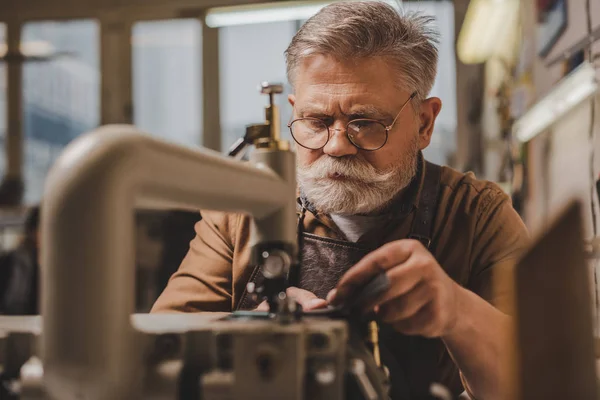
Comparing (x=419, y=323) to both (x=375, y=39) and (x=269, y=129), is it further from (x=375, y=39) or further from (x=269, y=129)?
(x=375, y=39)

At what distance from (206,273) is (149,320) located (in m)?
0.78

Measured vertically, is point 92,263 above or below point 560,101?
below

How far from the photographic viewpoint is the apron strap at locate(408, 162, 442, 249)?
53.7 inches

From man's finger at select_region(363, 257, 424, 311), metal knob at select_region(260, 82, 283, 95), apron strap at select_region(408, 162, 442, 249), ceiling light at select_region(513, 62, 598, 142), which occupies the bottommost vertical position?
man's finger at select_region(363, 257, 424, 311)

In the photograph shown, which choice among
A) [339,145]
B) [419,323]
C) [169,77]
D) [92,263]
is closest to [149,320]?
[92,263]

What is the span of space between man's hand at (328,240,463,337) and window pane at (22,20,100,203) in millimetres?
4819

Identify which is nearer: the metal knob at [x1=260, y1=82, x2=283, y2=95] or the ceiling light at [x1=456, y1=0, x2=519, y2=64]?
the metal knob at [x1=260, y1=82, x2=283, y2=95]

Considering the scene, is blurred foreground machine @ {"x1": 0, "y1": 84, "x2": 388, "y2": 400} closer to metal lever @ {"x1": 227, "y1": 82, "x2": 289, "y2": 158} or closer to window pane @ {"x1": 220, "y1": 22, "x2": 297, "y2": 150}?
metal lever @ {"x1": 227, "y1": 82, "x2": 289, "y2": 158}

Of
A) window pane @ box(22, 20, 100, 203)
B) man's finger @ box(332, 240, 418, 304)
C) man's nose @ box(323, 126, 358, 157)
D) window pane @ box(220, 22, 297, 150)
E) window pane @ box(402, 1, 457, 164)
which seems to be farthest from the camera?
window pane @ box(22, 20, 100, 203)

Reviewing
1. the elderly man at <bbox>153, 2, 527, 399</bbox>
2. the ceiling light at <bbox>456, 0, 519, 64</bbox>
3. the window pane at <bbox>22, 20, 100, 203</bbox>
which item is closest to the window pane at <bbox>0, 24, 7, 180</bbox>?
the window pane at <bbox>22, 20, 100, 203</bbox>

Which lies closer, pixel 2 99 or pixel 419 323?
pixel 419 323

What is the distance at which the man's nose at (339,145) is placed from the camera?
1286mm

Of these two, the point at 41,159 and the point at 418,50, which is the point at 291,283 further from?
the point at 41,159

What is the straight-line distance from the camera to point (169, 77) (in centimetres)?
527
